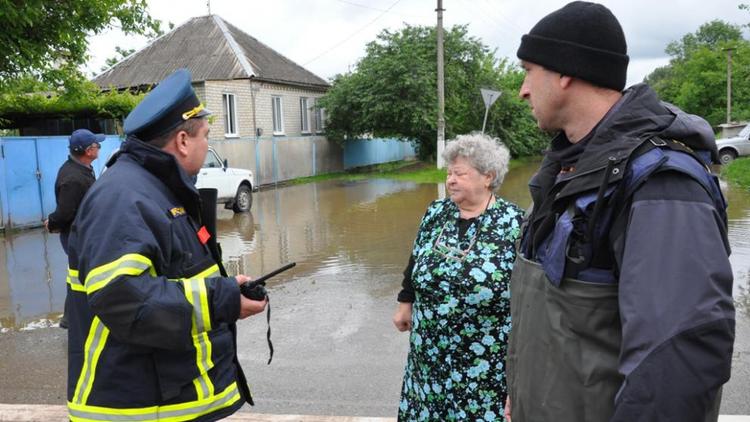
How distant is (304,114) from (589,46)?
2645 centimetres

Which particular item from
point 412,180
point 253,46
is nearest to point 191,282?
point 412,180

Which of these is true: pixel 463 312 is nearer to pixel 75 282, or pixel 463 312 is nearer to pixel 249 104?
pixel 75 282

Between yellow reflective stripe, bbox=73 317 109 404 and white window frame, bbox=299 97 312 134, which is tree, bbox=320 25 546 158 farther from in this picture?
yellow reflective stripe, bbox=73 317 109 404

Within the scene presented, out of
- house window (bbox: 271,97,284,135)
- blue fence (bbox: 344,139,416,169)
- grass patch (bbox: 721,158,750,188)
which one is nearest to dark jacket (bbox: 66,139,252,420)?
grass patch (bbox: 721,158,750,188)

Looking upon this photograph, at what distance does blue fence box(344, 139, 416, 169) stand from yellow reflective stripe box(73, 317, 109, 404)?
2743 cm

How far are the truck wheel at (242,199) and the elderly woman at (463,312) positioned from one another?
12156 millimetres

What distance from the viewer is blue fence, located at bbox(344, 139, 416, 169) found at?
98.7 ft

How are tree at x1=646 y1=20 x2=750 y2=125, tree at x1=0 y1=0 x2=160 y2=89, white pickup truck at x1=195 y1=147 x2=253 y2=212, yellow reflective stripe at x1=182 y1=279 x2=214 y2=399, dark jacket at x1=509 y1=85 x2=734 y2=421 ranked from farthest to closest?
tree at x1=646 y1=20 x2=750 y2=125, white pickup truck at x1=195 y1=147 x2=253 y2=212, tree at x1=0 y1=0 x2=160 y2=89, yellow reflective stripe at x1=182 y1=279 x2=214 y2=399, dark jacket at x1=509 y1=85 x2=734 y2=421

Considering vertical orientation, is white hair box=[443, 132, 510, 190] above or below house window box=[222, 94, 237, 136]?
below

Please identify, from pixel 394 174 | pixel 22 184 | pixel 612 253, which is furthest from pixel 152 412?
pixel 394 174

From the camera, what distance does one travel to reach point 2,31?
7.41 m

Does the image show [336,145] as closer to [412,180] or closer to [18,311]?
[412,180]

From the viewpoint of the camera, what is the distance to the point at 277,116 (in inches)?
1009

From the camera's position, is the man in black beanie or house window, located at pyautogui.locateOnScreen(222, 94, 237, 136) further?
house window, located at pyautogui.locateOnScreen(222, 94, 237, 136)
